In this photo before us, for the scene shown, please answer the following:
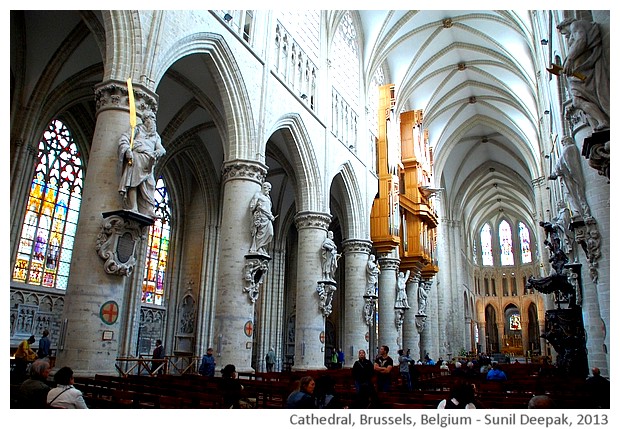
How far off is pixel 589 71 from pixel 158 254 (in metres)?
17.0

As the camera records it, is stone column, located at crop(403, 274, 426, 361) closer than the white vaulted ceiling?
No

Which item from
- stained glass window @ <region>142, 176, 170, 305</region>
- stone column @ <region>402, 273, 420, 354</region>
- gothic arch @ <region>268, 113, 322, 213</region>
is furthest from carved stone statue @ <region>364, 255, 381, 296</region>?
stained glass window @ <region>142, 176, 170, 305</region>

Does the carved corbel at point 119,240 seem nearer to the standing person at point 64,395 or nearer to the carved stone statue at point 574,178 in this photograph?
the standing person at point 64,395

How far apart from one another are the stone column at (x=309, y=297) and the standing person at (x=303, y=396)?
1168 cm

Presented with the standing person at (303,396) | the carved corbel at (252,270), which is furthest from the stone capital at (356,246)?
the standing person at (303,396)

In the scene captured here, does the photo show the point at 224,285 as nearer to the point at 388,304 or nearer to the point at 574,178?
the point at 574,178

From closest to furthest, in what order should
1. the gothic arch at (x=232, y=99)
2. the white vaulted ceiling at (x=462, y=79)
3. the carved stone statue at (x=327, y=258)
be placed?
the gothic arch at (x=232, y=99) < the carved stone statue at (x=327, y=258) < the white vaulted ceiling at (x=462, y=79)

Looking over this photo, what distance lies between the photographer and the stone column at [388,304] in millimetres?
23219

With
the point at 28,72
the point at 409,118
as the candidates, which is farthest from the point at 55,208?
the point at 409,118

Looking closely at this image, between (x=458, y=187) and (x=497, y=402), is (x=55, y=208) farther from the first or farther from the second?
(x=458, y=187)

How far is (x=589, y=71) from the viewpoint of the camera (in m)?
7.54

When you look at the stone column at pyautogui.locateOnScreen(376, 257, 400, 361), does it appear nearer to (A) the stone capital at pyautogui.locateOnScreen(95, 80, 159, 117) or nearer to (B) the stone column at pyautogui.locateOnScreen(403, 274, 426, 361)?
(B) the stone column at pyautogui.locateOnScreen(403, 274, 426, 361)

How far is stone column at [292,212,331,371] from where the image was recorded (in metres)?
16.4

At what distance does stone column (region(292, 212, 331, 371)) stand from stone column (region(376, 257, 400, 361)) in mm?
6966
